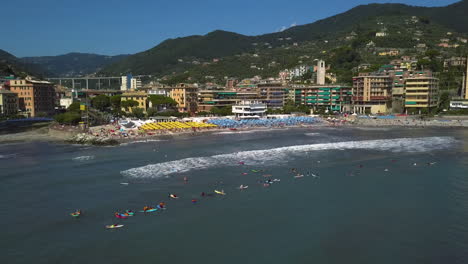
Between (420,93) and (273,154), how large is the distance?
2071 inches

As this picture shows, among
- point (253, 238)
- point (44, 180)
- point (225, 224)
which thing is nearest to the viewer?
point (253, 238)

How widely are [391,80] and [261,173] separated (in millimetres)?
65751

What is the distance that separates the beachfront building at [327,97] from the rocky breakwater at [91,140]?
191 feet

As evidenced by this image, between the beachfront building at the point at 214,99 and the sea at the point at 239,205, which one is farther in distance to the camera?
the beachfront building at the point at 214,99

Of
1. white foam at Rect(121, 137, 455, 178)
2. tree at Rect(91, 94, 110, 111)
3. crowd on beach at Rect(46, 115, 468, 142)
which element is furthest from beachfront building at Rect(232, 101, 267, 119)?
white foam at Rect(121, 137, 455, 178)

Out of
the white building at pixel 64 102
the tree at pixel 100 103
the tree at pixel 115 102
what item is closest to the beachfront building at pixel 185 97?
the tree at pixel 115 102

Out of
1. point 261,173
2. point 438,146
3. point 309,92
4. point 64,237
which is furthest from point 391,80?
point 64,237

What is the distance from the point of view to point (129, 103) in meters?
81.3

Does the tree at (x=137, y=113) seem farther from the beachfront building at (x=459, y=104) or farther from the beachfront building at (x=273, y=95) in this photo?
the beachfront building at (x=459, y=104)

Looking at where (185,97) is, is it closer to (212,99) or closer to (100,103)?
(212,99)

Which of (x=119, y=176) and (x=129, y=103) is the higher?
(x=129, y=103)

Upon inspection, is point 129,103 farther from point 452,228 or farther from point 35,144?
point 452,228

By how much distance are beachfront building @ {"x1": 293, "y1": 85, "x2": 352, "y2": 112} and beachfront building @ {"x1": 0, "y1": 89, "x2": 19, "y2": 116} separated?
6484cm

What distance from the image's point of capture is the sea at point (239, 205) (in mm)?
17516
